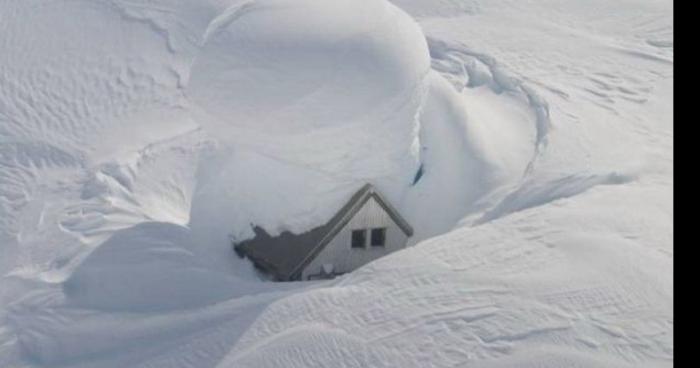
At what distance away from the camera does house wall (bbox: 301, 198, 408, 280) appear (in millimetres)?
12164

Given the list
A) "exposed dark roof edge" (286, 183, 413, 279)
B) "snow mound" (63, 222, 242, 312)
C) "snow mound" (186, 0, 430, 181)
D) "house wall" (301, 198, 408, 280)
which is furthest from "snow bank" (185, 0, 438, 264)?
"snow mound" (63, 222, 242, 312)

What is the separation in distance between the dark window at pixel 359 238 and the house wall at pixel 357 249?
50mm

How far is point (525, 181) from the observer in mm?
13758

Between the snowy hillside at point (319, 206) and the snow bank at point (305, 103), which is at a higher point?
the snow bank at point (305, 103)

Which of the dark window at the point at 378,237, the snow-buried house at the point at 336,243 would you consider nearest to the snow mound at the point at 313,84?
the snow-buried house at the point at 336,243

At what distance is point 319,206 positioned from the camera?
488 inches

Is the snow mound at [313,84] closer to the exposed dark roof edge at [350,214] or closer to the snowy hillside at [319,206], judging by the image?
the snowy hillside at [319,206]

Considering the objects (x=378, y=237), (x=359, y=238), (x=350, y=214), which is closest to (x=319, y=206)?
(x=350, y=214)

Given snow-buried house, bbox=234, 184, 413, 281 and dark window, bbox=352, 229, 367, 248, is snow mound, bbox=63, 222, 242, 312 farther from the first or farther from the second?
dark window, bbox=352, 229, 367, 248

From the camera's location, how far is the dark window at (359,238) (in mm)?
12391

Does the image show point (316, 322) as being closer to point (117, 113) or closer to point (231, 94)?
point (231, 94)

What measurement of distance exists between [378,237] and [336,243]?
63cm

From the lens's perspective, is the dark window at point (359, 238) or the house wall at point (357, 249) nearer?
the house wall at point (357, 249)
